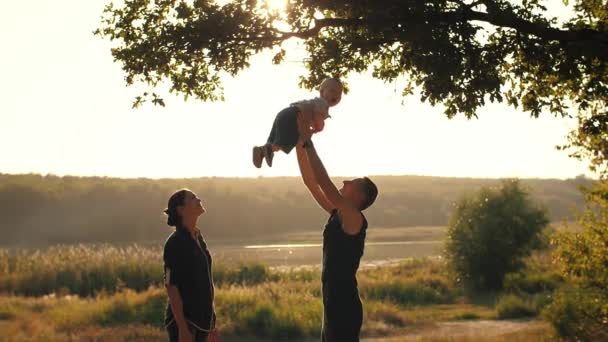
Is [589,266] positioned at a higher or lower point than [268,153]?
lower

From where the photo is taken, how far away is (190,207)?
303 inches

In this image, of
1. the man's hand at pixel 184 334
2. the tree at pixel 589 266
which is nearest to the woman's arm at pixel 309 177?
the man's hand at pixel 184 334

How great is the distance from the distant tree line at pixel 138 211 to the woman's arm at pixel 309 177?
60.7m

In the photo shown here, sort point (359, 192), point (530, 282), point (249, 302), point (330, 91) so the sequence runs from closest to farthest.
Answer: point (330, 91), point (359, 192), point (249, 302), point (530, 282)

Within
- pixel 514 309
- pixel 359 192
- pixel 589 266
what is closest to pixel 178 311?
pixel 359 192

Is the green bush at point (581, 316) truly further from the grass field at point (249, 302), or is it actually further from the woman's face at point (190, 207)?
the woman's face at point (190, 207)

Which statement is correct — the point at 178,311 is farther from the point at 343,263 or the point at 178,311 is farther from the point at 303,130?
the point at 303,130

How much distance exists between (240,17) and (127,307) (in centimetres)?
1394

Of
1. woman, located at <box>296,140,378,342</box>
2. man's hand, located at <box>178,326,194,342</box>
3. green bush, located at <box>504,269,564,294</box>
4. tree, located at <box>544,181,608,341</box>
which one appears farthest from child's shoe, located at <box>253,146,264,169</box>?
green bush, located at <box>504,269,564,294</box>

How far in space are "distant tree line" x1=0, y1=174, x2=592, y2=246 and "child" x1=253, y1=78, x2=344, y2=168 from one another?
61.3m

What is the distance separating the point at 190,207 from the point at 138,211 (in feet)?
264

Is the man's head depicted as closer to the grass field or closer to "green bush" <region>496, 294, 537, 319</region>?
the grass field

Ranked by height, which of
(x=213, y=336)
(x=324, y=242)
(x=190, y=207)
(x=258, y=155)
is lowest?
(x=213, y=336)

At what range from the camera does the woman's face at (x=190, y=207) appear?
769 centimetres
